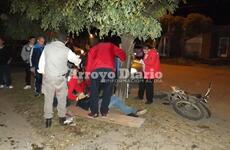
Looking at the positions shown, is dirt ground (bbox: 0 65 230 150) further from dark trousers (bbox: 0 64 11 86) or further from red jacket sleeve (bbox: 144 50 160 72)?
dark trousers (bbox: 0 64 11 86)

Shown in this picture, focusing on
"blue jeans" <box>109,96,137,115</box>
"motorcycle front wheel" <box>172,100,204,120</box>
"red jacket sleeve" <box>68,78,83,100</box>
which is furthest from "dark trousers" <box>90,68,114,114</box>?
"motorcycle front wheel" <box>172,100,204,120</box>

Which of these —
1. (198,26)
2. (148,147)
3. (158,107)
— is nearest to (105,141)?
(148,147)

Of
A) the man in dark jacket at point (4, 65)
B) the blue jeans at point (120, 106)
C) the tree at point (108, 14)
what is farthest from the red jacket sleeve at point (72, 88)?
the man in dark jacket at point (4, 65)

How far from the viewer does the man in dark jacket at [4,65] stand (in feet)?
41.8

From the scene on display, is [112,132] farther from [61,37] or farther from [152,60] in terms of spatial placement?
[152,60]

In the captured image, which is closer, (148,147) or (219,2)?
(148,147)

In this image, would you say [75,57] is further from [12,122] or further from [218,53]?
[218,53]

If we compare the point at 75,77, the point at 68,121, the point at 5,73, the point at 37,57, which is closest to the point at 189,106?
the point at 75,77

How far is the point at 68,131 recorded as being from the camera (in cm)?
793

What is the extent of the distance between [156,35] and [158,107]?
2812 millimetres

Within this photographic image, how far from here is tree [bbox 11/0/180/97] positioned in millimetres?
7234

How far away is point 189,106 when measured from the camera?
31.8 ft

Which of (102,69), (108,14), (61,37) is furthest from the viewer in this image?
(102,69)

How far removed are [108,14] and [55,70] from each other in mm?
1716
